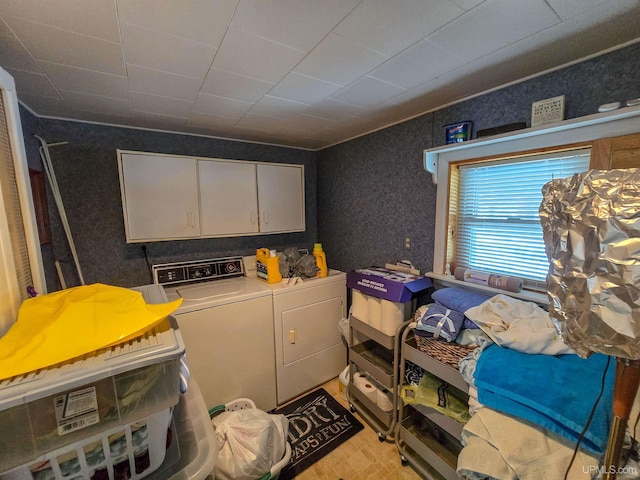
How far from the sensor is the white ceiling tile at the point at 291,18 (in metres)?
0.83

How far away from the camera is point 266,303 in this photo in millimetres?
1918

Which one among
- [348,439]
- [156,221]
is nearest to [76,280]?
[156,221]

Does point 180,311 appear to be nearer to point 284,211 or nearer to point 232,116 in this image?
point 284,211

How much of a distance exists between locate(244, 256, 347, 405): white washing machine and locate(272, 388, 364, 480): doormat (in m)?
0.12

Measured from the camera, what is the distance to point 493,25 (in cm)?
94

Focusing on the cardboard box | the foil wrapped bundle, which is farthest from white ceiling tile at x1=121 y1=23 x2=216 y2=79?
the cardboard box

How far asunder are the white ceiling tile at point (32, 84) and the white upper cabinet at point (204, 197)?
0.42 metres

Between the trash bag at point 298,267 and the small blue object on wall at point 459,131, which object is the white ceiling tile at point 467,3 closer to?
the small blue object on wall at point 459,131

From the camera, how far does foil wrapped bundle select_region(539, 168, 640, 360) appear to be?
1.75 ft

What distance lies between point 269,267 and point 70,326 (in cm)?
148

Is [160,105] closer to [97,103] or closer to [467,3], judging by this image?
[97,103]

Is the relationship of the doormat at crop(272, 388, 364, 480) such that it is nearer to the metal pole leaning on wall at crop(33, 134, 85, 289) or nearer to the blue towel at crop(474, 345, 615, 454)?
the blue towel at crop(474, 345, 615, 454)

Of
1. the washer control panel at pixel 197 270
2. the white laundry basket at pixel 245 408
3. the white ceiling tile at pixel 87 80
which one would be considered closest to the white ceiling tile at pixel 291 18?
the white ceiling tile at pixel 87 80

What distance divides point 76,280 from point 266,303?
140 centimetres
